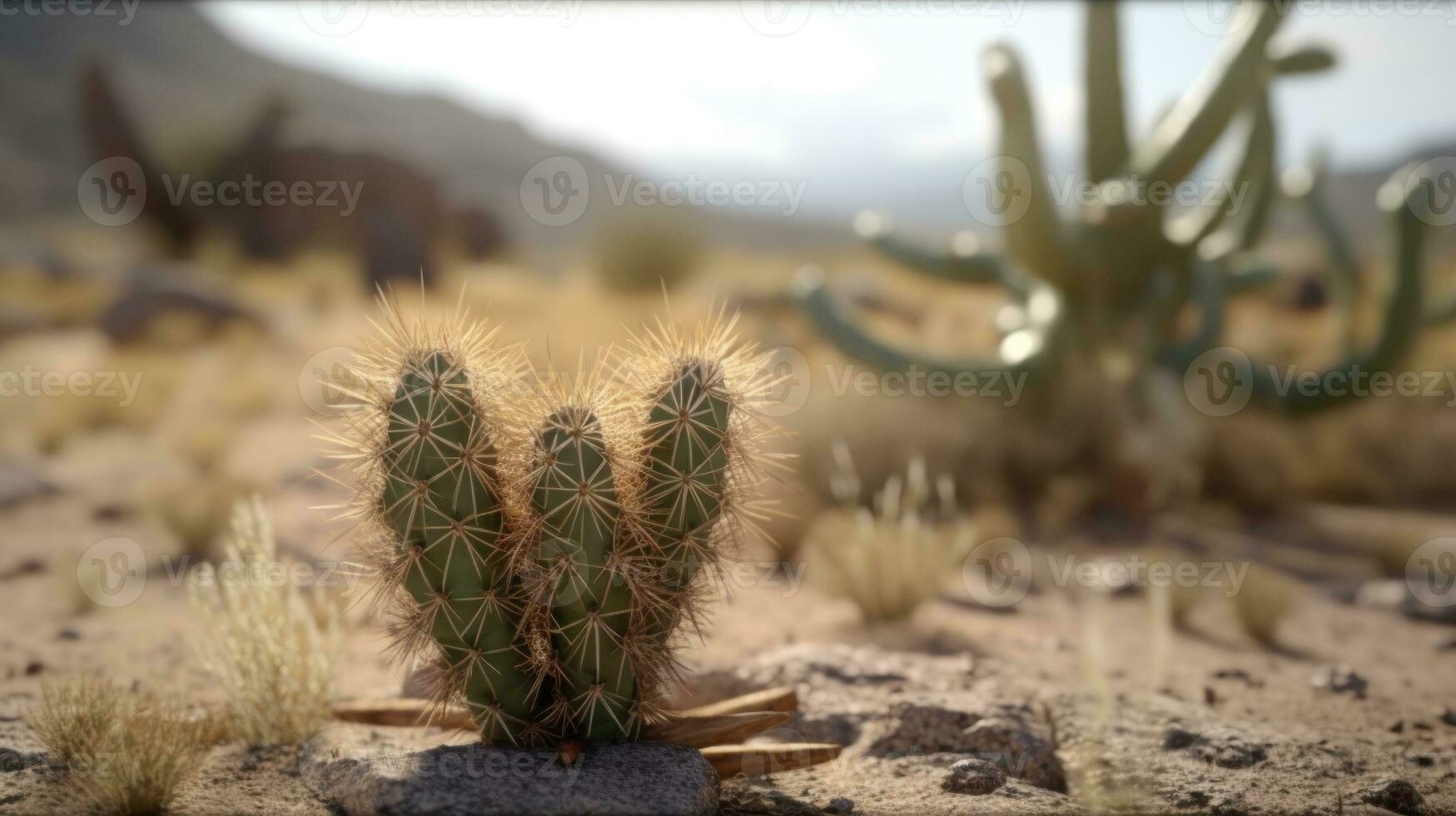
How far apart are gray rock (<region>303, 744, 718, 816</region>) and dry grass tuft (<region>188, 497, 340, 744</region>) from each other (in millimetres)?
503

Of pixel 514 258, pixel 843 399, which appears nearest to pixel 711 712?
pixel 843 399

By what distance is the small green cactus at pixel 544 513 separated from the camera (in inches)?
117

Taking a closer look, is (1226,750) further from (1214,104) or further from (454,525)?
(1214,104)

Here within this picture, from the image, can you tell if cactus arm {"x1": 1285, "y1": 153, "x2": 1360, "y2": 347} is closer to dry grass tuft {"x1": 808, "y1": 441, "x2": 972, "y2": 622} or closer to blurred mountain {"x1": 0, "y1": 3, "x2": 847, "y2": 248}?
dry grass tuft {"x1": 808, "y1": 441, "x2": 972, "y2": 622}

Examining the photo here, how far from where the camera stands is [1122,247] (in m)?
8.23

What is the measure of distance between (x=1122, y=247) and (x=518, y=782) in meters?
6.98

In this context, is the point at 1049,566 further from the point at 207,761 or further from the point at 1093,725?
the point at 207,761

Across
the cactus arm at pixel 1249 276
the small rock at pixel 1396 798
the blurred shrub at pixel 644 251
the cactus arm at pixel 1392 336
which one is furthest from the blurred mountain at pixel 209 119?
the small rock at pixel 1396 798

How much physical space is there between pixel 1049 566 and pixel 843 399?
2.69 m

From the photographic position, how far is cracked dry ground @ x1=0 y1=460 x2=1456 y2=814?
3.23m

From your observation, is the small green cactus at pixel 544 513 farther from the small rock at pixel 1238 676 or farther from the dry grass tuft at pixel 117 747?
the small rock at pixel 1238 676

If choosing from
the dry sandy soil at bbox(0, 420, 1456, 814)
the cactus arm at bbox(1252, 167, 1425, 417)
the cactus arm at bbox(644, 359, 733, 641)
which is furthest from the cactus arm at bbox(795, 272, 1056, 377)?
the cactus arm at bbox(644, 359, 733, 641)

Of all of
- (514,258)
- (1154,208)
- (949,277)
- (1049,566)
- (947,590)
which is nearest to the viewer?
(947,590)

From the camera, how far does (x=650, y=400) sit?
3131mm
